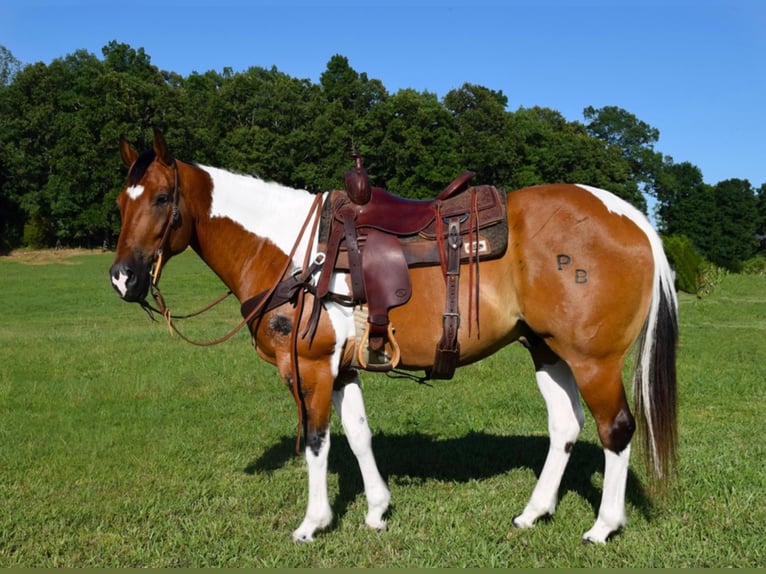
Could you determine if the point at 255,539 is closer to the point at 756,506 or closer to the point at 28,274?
the point at 756,506

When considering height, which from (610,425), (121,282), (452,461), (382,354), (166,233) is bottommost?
(452,461)

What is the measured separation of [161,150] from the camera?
379 centimetres

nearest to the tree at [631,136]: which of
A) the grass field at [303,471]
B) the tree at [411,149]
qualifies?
the tree at [411,149]

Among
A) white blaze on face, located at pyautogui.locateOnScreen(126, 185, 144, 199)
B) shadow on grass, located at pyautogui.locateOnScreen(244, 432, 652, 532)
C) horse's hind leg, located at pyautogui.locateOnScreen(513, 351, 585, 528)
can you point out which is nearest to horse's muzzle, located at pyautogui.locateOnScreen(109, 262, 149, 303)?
white blaze on face, located at pyautogui.locateOnScreen(126, 185, 144, 199)

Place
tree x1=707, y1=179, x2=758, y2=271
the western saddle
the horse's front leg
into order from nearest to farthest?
the western saddle
the horse's front leg
tree x1=707, y1=179, x2=758, y2=271

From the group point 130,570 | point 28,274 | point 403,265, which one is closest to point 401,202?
point 403,265

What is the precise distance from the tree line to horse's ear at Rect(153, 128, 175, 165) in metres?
35.7

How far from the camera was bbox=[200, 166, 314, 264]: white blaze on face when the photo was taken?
4.06m

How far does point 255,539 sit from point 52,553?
1.13 metres

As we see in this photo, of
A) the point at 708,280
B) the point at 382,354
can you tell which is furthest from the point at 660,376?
the point at 708,280

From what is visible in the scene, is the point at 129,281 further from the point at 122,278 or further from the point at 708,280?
the point at 708,280

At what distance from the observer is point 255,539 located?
3.86 meters

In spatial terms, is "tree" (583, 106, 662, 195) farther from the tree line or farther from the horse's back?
the horse's back

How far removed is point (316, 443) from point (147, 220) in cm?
167
